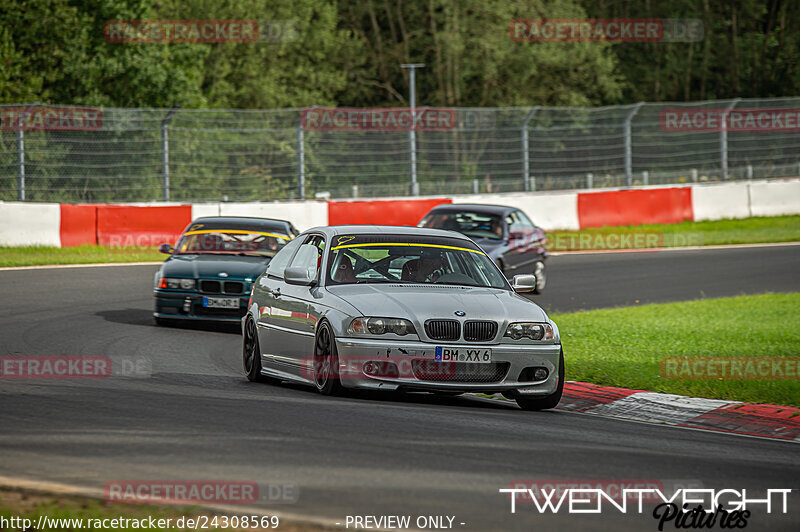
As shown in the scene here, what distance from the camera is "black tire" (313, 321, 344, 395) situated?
937 cm

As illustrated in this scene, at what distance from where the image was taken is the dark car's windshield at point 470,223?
66.7 ft

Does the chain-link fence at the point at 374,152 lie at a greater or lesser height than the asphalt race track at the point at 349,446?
greater

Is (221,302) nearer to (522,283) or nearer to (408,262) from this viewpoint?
(408,262)

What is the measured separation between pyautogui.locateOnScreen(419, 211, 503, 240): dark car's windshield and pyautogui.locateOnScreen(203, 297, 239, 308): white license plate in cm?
585

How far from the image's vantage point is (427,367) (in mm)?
9125

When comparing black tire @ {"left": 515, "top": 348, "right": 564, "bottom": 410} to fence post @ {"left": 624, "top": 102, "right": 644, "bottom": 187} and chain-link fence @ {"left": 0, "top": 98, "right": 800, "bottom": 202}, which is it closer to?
chain-link fence @ {"left": 0, "top": 98, "right": 800, "bottom": 202}

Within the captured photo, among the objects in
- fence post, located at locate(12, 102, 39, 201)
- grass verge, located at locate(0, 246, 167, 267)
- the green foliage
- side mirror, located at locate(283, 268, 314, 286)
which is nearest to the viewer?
side mirror, located at locate(283, 268, 314, 286)

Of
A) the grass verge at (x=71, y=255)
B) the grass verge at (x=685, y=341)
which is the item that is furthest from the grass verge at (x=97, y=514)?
the grass verge at (x=71, y=255)

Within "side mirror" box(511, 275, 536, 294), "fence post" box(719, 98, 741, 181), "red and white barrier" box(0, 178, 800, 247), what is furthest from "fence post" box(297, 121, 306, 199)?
"side mirror" box(511, 275, 536, 294)

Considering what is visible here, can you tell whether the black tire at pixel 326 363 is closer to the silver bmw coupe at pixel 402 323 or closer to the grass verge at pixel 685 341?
the silver bmw coupe at pixel 402 323

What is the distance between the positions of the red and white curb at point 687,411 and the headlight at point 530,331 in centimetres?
86

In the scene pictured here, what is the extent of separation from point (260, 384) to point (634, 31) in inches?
2012

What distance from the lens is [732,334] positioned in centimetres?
1454

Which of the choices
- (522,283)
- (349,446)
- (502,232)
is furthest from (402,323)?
(502,232)
